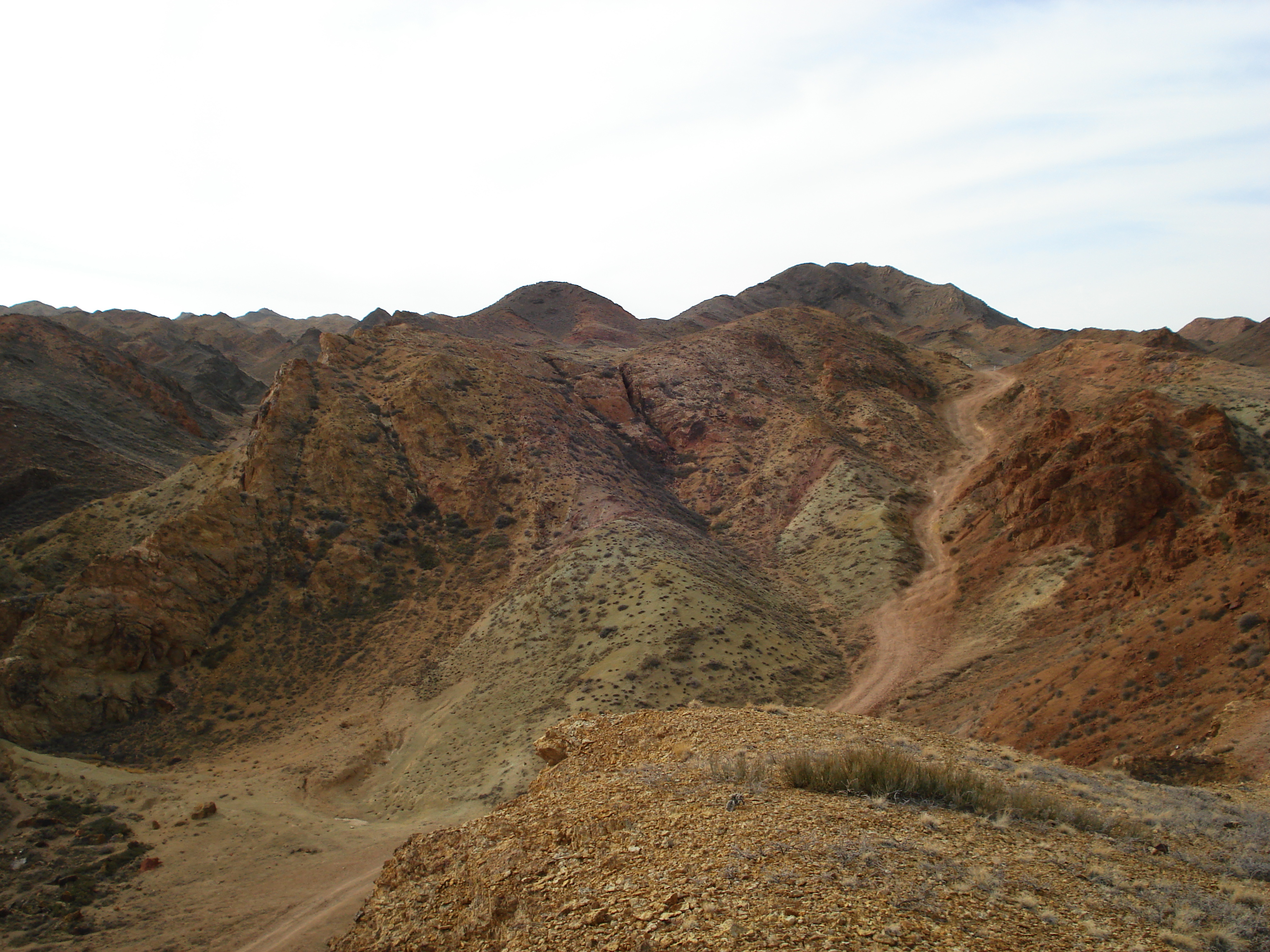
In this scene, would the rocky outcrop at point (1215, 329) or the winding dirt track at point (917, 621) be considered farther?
the rocky outcrop at point (1215, 329)

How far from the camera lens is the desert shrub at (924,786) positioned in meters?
8.63

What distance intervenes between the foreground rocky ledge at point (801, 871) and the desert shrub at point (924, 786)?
0.26 m

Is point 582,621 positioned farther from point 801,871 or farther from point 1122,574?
point 801,871

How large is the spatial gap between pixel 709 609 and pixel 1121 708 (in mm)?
13782

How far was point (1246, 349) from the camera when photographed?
6906 cm

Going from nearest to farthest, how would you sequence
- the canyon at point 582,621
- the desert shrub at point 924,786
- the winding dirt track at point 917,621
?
the desert shrub at point 924,786 < the canyon at point 582,621 < the winding dirt track at point 917,621


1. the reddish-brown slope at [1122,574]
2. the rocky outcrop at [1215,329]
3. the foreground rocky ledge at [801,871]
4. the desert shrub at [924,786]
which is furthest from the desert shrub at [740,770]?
the rocky outcrop at [1215,329]

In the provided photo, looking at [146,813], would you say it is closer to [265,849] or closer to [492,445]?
[265,849]

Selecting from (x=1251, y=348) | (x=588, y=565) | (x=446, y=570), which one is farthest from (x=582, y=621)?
(x=1251, y=348)

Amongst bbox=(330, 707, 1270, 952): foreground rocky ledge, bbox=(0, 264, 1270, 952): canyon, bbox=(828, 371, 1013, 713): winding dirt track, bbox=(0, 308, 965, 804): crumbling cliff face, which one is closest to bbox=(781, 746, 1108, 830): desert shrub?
bbox=(330, 707, 1270, 952): foreground rocky ledge

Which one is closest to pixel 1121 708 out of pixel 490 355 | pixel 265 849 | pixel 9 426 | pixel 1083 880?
pixel 1083 880

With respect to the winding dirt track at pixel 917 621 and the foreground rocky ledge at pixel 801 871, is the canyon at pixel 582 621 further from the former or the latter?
the winding dirt track at pixel 917 621

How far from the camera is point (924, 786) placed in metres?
9.09

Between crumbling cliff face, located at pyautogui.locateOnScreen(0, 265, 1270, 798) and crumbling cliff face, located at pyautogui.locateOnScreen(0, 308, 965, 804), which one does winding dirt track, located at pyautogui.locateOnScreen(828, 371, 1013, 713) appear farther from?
crumbling cliff face, located at pyautogui.locateOnScreen(0, 308, 965, 804)
